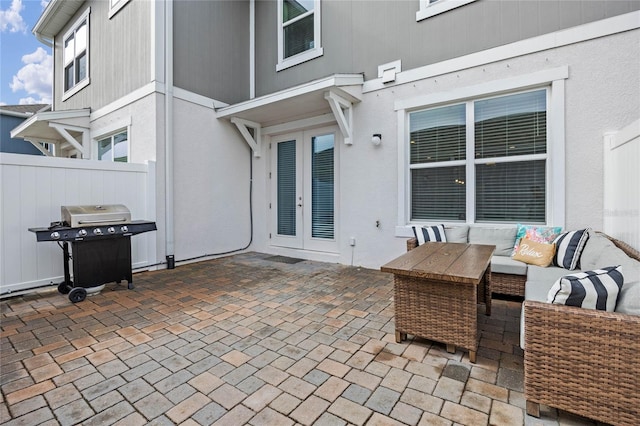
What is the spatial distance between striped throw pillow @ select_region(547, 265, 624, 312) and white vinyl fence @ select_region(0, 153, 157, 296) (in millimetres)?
5210

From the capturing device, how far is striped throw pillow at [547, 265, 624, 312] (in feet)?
4.99

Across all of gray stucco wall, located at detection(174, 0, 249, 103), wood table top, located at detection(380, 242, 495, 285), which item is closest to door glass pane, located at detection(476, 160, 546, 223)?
wood table top, located at detection(380, 242, 495, 285)

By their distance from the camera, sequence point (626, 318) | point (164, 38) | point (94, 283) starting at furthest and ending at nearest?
point (164, 38) < point (94, 283) < point (626, 318)

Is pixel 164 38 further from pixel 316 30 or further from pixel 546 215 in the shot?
pixel 546 215

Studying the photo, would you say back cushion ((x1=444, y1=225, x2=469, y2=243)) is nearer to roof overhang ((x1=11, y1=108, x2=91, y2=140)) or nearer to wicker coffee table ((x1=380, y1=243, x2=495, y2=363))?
wicker coffee table ((x1=380, y1=243, x2=495, y2=363))

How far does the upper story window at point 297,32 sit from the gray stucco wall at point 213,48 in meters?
0.92

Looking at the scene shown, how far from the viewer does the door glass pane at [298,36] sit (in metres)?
5.50

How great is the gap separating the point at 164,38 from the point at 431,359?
596cm

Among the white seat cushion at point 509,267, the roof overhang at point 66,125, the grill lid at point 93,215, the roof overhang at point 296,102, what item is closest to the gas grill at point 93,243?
the grill lid at point 93,215

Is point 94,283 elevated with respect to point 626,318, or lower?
lower

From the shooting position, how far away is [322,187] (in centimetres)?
570

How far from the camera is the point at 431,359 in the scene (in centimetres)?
219

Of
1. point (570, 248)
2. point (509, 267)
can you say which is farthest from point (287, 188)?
point (570, 248)

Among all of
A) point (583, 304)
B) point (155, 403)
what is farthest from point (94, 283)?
point (583, 304)
